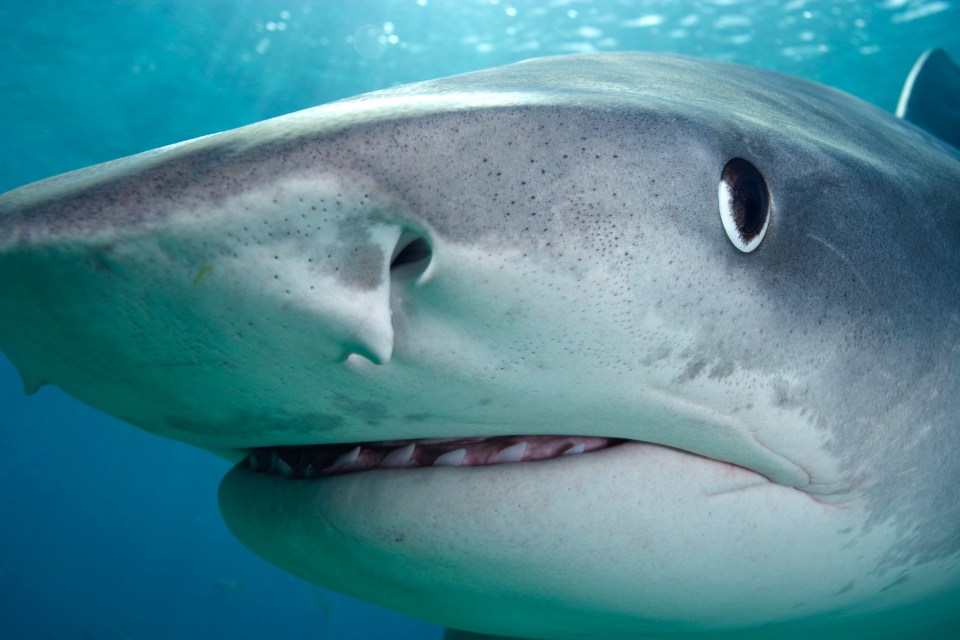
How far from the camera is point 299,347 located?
1.00 meters

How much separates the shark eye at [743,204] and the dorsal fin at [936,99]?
17.7 feet

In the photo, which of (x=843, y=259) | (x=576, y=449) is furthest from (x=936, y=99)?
(x=576, y=449)

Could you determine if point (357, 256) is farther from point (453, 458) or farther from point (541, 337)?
point (453, 458)

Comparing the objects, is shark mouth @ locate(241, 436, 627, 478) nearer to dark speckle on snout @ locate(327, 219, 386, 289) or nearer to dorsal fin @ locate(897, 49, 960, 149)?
dark speckle on snout @ locate(327, 219, 386, 289)

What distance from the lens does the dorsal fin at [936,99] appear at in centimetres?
535

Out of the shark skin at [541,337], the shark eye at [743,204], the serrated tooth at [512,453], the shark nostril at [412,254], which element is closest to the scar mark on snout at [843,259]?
the shark skin at [541,337]

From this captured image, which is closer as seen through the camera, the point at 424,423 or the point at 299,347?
the point at 299,347

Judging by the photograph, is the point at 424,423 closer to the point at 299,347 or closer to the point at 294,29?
the point at 299,347

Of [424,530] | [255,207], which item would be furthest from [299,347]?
[424,530]

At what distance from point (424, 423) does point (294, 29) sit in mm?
16623

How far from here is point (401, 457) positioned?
138 cm

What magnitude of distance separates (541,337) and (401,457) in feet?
1.61

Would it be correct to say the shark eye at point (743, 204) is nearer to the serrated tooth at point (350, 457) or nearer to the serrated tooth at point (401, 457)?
the serrated tooth at point (401, 457)

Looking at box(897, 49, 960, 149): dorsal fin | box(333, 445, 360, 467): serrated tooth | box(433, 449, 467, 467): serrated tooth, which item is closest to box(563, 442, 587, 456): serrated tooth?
box(433, 449, 467, 467): serrated tooth
